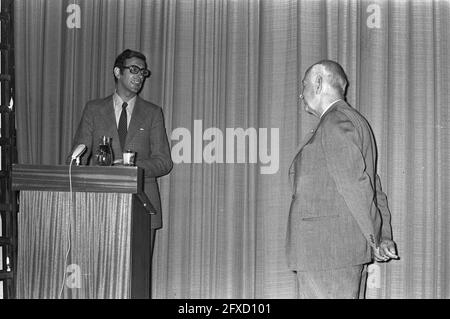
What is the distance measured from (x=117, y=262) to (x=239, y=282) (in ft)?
6.08

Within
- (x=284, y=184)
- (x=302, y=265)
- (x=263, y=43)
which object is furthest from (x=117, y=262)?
(x=263, y=43)

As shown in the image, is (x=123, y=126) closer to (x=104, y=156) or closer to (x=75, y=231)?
(x=104, y=156)

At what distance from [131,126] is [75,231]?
1.18 m

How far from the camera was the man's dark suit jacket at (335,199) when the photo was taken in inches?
94.2

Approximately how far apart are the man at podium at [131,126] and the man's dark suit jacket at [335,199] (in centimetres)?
122

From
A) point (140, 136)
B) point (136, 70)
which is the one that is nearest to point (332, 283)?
point (140, 136)

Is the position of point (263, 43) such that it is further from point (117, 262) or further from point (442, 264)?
point (117, 262)

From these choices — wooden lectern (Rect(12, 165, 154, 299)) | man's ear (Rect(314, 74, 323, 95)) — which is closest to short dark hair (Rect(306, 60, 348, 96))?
man's ear (Rect(314, 74, 323, 95))

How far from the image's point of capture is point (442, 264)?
4.17 m

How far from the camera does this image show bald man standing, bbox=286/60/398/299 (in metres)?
2.39

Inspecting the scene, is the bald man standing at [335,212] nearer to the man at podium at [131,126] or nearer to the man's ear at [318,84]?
the man's ear at [318,84]

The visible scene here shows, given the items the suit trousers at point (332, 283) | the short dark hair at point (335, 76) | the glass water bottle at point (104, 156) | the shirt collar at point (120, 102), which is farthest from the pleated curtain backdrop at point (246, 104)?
the suit trousers at point (332, 283)

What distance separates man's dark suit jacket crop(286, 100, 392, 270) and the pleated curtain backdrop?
5.55 feet

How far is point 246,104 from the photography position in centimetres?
427
